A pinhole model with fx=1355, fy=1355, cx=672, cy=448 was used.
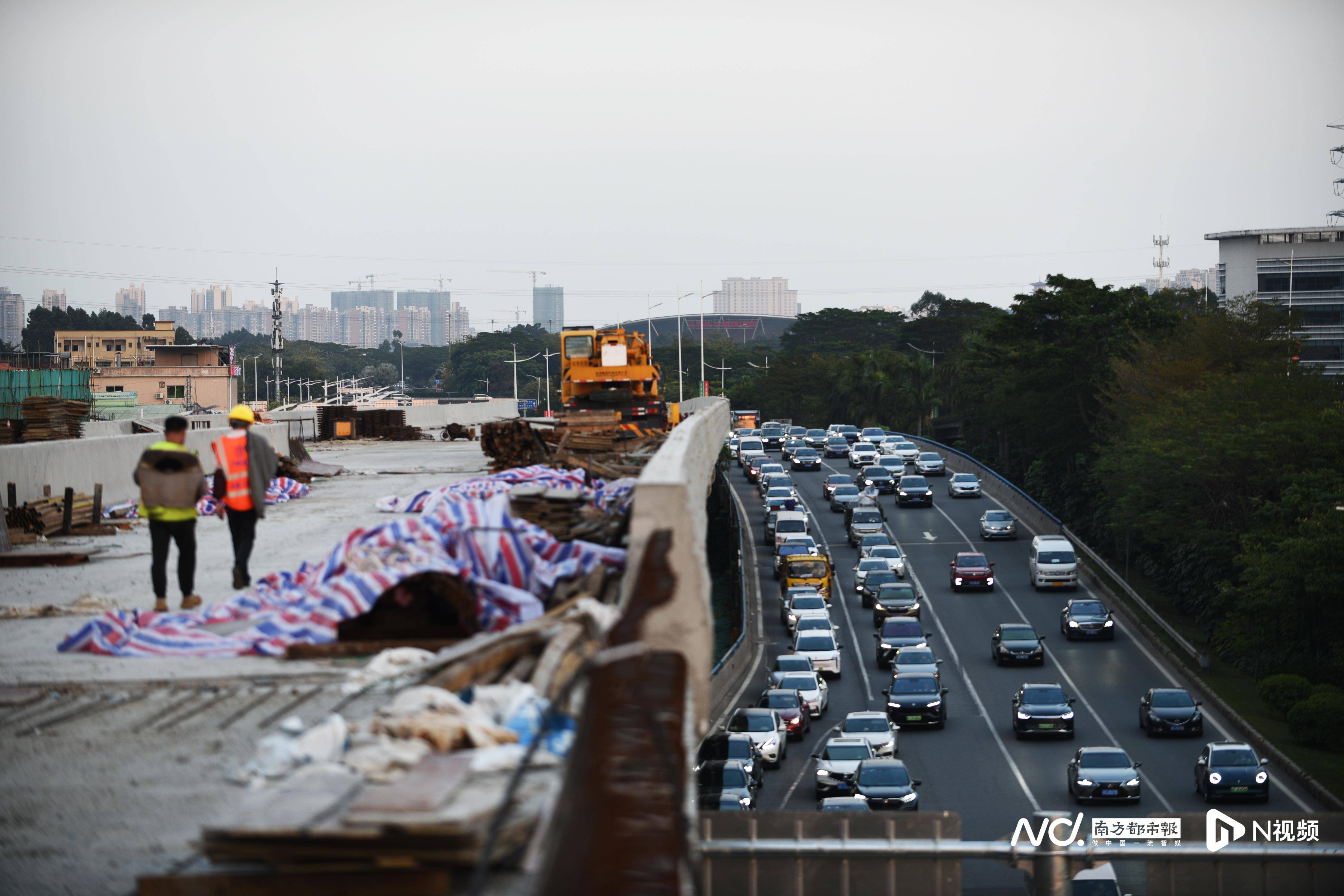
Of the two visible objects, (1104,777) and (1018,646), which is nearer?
(1104,777)

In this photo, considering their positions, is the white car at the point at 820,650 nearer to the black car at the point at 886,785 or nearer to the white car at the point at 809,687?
the white car at the point at 809,687

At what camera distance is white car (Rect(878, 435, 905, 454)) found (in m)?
81.1

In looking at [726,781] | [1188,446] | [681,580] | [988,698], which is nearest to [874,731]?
[726,781]

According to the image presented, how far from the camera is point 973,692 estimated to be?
3691 centimetres

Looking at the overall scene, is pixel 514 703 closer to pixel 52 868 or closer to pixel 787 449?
pixel 52 868

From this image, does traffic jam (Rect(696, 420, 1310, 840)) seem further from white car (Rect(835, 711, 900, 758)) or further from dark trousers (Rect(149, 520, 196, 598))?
dark trousers (Rect(149, 520, 196, 598))

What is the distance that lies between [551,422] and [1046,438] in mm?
52534

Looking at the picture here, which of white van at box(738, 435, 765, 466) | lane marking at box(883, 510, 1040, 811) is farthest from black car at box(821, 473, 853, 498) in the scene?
white van at box(738, 435, 765, 466)

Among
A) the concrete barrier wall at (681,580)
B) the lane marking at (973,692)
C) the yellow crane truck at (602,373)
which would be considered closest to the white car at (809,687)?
the lane marking at (973,692)

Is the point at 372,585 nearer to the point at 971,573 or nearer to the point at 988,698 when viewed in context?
the point at 988,698

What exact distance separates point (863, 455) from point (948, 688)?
43509mm

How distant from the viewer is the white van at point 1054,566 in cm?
4862

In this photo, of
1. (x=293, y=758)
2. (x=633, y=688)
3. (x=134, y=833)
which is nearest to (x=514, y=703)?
(x=633, y=688)

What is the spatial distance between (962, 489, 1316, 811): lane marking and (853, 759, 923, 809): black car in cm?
813
